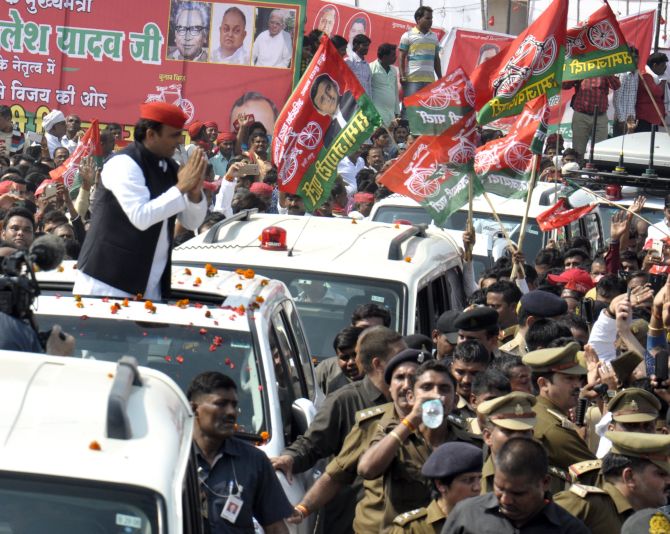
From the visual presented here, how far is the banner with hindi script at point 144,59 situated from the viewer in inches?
730

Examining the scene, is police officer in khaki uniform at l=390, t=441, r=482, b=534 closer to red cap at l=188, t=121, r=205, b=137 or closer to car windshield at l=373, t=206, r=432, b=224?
car windshield at l=373, t=206, r=432, b=224

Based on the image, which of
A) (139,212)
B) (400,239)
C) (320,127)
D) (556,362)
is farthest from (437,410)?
(320,127)

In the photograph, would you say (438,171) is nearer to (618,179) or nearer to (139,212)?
(618,179)

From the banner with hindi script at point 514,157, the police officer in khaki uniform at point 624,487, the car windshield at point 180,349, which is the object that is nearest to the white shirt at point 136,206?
the car windshield at point 180,349

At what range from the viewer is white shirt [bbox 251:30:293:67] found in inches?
728

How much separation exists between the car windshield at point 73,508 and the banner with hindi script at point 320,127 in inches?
335

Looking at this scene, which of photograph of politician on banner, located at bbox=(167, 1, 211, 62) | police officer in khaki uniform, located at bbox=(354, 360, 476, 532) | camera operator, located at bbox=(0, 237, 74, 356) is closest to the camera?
camera operator, located at bbox=(0, 237, 74, 356)

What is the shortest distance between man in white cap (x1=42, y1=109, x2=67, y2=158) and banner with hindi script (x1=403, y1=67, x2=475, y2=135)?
257 inches

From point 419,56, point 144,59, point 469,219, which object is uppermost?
point 419,56

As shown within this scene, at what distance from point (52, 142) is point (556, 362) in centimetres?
1174

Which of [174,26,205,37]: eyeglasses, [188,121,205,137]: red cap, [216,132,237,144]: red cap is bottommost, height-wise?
[216,132,237,144]: red cap

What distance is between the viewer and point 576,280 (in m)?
11.8

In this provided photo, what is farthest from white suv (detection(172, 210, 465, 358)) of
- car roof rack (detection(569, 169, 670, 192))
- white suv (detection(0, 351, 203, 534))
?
car roof rack (detection(569, 169, 670, 192))

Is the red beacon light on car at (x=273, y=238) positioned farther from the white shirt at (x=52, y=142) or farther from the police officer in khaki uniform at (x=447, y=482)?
the white shirt at (x=52, y=142)
